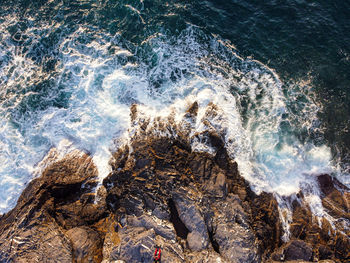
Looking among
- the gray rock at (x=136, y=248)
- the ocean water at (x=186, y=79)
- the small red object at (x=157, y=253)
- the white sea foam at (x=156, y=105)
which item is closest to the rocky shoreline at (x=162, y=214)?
the gray rock at (x=136, y=248)

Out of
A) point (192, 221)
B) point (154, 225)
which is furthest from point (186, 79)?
point (154, 225)

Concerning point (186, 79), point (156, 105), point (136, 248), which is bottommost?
point (136, 248)

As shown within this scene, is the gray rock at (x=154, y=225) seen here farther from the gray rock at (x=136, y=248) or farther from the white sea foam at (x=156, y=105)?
the white sea foam at (x=156, y=105)

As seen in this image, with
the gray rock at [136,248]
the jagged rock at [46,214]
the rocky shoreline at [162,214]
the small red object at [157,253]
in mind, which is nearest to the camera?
the small red object at [157,253]

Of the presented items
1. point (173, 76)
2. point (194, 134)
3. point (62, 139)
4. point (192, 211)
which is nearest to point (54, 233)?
point (62, 139)

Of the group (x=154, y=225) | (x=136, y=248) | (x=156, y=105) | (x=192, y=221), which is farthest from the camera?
(x=156, y=105)

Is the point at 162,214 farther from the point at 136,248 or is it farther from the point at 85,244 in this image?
the point at 85,244
